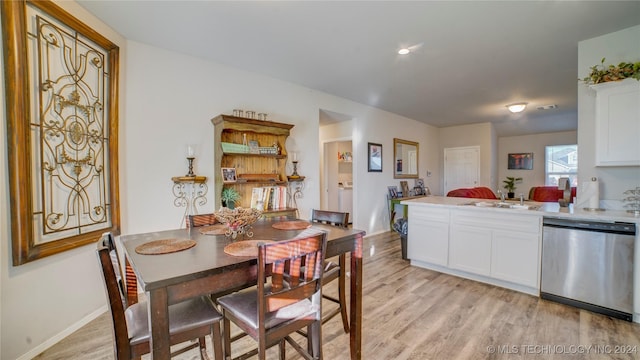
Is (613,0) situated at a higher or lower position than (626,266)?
higher

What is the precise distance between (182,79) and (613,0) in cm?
393

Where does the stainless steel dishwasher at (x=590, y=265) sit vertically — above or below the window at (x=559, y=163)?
below

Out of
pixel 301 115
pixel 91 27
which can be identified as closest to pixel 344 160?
pixel 301 115

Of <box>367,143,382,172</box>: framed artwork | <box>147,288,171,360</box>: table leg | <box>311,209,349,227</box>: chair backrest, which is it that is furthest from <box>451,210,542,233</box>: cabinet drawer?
<box>147,288,171,360</box>: table leg

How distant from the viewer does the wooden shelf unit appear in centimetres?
319

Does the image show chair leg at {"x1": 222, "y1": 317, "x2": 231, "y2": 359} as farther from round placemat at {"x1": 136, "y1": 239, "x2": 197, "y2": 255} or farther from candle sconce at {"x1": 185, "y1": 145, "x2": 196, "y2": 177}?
candle sconce at {"x1": 185, "y1": 145, "x2": 196, "y2": 177}

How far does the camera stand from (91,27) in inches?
91.8

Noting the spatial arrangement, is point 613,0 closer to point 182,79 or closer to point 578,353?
point 578,353

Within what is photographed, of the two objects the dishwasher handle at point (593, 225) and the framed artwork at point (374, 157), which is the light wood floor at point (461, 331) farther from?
the framed artwork at point (374, 157)

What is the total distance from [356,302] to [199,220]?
132 centimetres

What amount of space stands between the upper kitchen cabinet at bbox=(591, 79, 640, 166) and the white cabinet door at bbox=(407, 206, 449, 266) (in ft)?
4.99

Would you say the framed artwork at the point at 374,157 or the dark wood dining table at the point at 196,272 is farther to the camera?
the framed artwork at the point at 374,157

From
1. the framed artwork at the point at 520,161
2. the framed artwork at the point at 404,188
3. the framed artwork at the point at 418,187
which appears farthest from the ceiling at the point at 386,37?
the framed artwork at the point at 520,161

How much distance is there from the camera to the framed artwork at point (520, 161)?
8047mm
